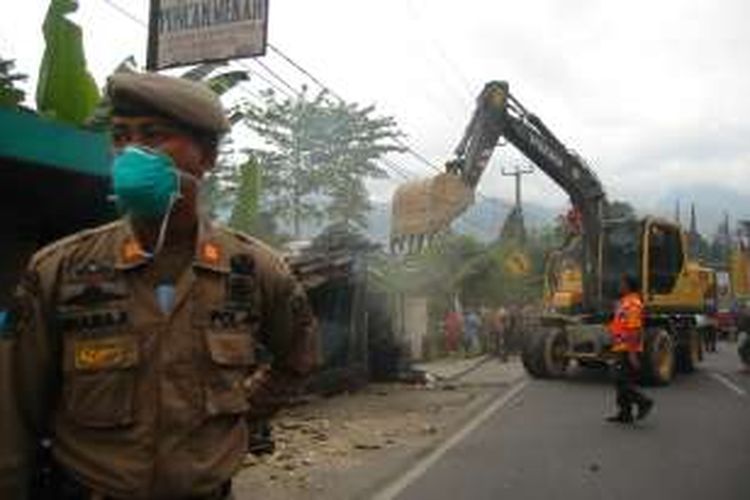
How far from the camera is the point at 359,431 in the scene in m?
15.4

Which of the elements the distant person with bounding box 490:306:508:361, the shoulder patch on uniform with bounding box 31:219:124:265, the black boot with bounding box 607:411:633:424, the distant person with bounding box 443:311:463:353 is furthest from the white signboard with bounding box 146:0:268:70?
the distant person with bounding box 443:311:463:353

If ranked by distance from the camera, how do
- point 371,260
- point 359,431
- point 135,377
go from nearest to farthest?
point 135,377 → point 359,431 → point 371,260

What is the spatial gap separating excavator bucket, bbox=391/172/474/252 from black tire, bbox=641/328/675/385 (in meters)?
4.09

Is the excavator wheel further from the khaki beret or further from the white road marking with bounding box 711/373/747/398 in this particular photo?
the khaki beret

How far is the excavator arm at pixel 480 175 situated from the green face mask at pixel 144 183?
18940 millimetres

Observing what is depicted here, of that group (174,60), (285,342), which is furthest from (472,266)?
(285,342)

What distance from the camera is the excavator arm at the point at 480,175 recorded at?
2211 centimetres

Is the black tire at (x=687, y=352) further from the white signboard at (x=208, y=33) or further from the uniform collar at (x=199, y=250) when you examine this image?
the uniform collar at (x=199, y=250)

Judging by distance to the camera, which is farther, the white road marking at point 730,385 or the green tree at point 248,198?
the white road marking at point 730,385

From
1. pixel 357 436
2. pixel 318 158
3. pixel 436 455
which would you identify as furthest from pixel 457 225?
pixel 436 455

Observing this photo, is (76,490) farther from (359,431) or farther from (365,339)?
(365,339)

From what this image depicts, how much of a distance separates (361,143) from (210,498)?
4287 cm

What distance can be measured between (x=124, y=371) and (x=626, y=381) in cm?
1381

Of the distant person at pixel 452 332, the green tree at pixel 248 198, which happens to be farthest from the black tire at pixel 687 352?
the green tree at pixel 248 198
